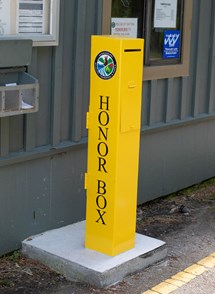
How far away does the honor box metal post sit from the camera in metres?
5.14

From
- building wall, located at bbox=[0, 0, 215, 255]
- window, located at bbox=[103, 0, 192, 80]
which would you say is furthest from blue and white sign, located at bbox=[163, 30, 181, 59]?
building wall, located at bbox=[0, 0, 215, 255]

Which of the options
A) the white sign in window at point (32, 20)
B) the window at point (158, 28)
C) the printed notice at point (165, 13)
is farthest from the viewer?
the printed notice at point (165, 13)

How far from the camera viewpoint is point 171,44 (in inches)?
293

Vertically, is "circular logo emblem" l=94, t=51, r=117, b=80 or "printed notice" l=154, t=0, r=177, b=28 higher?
"printed notice" l=154, t=0, r=177, b=28

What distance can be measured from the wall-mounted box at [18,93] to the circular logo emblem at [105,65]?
0.50 m

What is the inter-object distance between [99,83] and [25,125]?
2.72 feet

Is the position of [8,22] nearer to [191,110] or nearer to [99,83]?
[99,83]

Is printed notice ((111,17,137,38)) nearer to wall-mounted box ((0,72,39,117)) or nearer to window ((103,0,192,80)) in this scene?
window ((103,0,192,80))

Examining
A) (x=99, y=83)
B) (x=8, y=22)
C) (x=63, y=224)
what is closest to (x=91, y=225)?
(x=63, y=224)

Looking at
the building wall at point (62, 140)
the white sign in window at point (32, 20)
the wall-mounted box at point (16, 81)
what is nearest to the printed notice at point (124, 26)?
the building wall at point (62, 140)

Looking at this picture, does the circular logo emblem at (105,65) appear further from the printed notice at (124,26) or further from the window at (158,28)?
the printed notice at (124,26)

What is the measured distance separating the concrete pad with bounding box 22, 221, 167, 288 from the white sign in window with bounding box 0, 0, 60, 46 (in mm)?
1720

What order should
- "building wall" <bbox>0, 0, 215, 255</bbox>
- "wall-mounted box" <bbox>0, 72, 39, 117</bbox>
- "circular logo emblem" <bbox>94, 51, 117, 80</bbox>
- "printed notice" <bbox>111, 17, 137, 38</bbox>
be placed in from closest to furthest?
"wall-mounted box" <bbox>0, 72, 39, 117</bbox> → "circular logo emblem" <bbox>94, 51, 117, 80</bbox> → "building wall" <bbox>0, 0, 215, 255</bbox> → "printed notice" <bbox>111, 17, 137, 38</bbox>

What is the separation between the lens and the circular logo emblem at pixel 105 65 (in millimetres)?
5113
